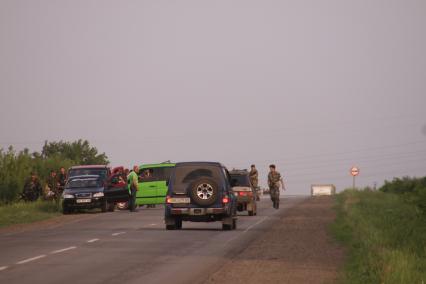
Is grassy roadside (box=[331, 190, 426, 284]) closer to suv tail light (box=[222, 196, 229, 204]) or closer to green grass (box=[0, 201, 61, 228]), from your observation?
suv tail light (box=[222, 196, 229, 204])

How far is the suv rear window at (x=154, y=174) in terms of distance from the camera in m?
45.6

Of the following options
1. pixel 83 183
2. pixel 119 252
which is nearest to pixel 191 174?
pixel 119 252

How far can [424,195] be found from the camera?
123 feet

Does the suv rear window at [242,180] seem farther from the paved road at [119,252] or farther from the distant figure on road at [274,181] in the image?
the paved road at [119,252]

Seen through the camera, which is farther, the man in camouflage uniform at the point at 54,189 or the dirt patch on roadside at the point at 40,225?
the man in camouflage uniform at the point at 54,189

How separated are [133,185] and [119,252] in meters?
23.9

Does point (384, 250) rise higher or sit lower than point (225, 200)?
lower

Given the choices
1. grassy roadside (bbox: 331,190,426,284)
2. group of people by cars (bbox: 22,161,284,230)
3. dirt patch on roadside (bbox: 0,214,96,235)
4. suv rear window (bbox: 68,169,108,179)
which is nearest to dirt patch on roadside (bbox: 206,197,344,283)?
grassy roadside (bbox: 331,190,426,284)

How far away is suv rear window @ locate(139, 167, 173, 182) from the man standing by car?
70 centimetres

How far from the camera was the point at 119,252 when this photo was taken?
68.4 ft

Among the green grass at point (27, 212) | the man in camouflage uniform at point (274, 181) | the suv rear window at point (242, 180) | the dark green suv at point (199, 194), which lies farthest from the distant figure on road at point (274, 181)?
the dark green suv at point (199, 194)

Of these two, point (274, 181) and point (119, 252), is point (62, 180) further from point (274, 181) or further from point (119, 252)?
point (119, 252)

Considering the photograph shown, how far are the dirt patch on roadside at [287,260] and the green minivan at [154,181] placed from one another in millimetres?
16542

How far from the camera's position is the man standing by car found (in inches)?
1751
